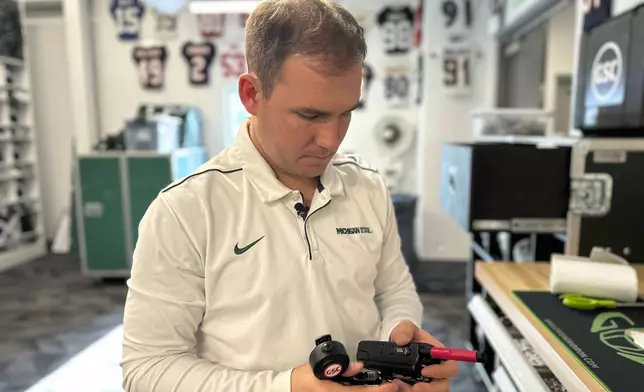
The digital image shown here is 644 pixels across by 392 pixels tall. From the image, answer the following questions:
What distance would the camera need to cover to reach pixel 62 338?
3.14 metres

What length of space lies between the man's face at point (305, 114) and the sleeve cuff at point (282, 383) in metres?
0.35

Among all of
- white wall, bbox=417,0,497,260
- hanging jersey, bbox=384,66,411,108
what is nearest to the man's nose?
white wall, bbox=417,0,497,260

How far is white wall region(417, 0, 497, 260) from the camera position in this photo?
439 cm

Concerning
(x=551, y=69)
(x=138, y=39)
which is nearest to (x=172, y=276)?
(x=551, y=69)

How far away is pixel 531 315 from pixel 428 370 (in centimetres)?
52

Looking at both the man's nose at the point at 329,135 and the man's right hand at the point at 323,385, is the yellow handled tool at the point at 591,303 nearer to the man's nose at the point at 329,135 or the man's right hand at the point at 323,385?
the man's right hand at the point at 323,385

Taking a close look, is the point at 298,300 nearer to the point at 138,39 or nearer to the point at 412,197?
the point at 412,197

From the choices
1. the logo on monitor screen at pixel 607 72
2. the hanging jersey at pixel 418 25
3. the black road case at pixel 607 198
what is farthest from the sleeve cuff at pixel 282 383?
the hanging jersey at pixel 418 25

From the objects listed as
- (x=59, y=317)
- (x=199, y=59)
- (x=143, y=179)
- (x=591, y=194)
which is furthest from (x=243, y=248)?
(x=199, y=59)

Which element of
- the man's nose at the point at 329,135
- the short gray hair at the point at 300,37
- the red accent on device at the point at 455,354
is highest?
the short gray hair at the point at 300,37

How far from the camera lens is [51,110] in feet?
17.7

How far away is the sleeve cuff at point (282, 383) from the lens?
0.81 meters

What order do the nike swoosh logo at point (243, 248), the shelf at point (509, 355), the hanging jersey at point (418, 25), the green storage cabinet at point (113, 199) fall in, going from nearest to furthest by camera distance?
1. the nike swoosh logo at point (243, 248)
2. the shelf at point (509, 355)
3. the green storage cabinet at point (113, 199)
4. the hanging jersey at point (418, 25)

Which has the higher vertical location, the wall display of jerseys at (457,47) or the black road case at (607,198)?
the wall display of jerseys at (457,47)
